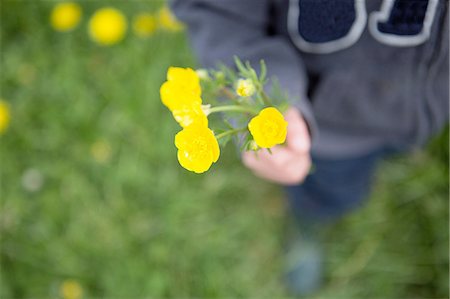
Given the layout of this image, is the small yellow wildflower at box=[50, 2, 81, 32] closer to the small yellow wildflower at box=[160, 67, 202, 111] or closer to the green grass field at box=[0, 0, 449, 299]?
the green grass field at box=[0, 0, 449, 299]

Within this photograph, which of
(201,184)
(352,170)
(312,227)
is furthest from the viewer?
(201,184)

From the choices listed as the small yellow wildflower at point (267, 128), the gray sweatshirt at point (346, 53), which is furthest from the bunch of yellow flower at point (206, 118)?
the gray sweatshirt at point (346, 53)

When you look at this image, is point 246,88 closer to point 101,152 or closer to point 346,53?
point 346,53

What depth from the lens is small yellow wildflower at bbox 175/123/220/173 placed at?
45 cm

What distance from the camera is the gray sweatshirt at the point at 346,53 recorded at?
571 millimetres

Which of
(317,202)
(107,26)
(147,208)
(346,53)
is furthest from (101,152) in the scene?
(346,53)

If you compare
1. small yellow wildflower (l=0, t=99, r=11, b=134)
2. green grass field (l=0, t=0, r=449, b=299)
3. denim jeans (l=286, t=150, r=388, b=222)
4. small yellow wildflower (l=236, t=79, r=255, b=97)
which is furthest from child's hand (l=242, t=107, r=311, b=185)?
small yellow wildflower (l=0, t=99, r=11, b=134)

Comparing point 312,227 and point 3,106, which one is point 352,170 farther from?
point 3,106

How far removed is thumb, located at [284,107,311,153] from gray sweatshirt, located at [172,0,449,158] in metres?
0.02

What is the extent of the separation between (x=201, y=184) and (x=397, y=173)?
1.62 ft

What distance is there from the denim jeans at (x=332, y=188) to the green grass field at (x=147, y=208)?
0.63 feet

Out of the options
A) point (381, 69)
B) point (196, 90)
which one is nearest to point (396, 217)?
point (381, 69)

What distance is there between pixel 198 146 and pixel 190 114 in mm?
38

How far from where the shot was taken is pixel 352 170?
1043 millimetres
